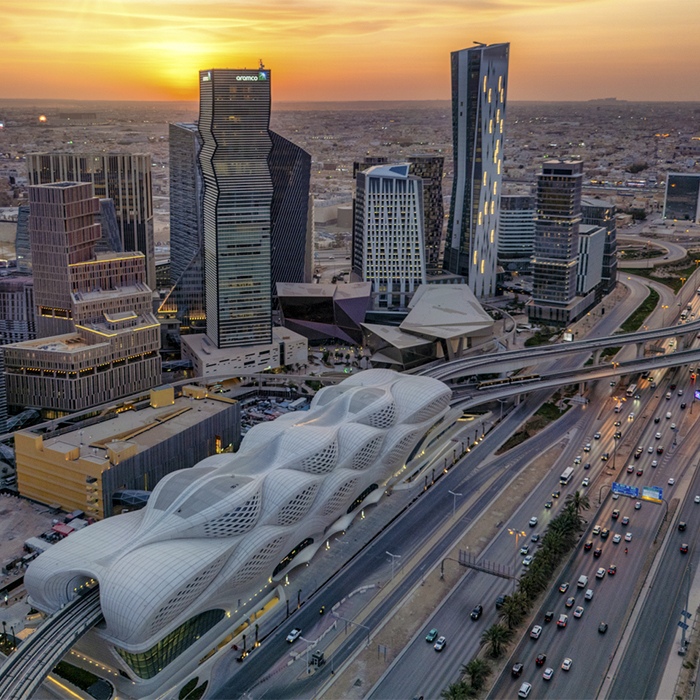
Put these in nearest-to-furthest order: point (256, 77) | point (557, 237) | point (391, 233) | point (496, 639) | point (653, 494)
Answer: point (496, 639) < point (653, 494) < point (256, 77) < point (557, 237) < point (391, 233)

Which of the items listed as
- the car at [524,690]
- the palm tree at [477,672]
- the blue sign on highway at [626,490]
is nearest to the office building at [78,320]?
the blue sign on highway at [626,490]

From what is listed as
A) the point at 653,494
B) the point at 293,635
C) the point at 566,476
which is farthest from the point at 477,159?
the point at 293,635

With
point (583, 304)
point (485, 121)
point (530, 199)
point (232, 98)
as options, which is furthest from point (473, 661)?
point (530, 199)

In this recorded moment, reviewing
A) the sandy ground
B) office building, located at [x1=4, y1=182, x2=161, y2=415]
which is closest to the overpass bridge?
the sandy ground

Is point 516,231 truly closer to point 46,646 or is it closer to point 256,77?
point 256,77

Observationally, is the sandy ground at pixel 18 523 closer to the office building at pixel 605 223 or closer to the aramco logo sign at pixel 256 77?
the aramco logo sign at pixel 256 77

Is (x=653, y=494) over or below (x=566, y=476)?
over
